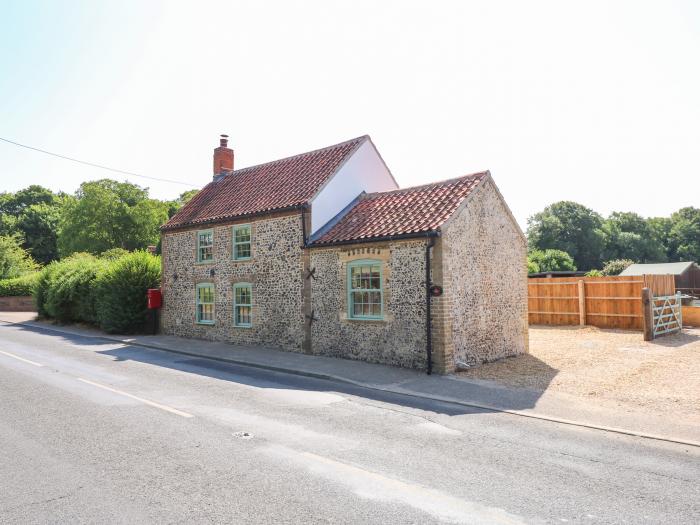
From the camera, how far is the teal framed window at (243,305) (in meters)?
18.0

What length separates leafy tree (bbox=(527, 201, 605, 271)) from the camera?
71.1 metres

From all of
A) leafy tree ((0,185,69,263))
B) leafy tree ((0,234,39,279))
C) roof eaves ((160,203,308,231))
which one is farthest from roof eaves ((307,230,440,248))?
leafy tree ((0,185,69,263))

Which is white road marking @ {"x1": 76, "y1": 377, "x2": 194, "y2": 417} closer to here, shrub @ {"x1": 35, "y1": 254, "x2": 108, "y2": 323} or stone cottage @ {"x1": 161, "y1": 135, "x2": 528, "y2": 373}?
stone cottage @ {"x1": 161, "y1": 135, "x2": 528, "y2": 373}

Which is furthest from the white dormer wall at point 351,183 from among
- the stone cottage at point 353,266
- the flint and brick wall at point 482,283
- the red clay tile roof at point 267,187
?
the flint and brick wall at point 482,283

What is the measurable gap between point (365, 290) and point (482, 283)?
12.0 feet

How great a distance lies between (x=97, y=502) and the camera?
4.93 metres

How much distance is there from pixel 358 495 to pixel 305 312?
10872 millimetres

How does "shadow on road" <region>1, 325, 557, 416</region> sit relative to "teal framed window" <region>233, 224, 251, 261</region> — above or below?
below

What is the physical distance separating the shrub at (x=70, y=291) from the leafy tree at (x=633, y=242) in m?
72.0

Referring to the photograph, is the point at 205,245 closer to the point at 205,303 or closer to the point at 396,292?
the point at 205,303

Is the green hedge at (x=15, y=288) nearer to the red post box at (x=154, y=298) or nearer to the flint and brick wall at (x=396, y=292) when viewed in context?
the red post box at (x=154, y=298)

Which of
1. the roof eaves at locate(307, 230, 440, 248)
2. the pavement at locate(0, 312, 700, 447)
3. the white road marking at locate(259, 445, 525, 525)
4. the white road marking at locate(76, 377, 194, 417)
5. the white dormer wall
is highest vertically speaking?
the white dormer wall

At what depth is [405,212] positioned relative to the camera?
14508 mm

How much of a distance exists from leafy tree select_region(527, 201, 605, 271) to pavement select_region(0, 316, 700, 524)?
2734 inches
